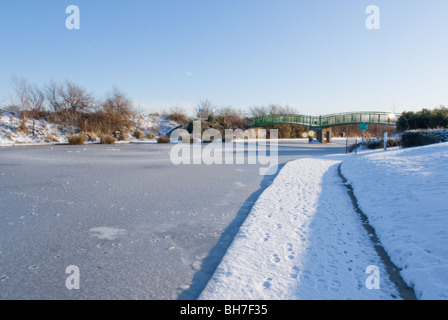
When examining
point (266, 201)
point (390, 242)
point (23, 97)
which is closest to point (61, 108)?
point (23, 97)

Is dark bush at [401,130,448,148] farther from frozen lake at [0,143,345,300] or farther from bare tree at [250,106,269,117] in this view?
bare tree at [250,106,269,117]

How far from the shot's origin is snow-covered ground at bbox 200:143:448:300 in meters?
2.64

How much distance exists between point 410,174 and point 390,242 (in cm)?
381

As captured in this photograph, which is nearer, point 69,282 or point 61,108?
point 69,282

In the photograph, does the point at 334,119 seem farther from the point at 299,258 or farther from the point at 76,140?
the point at 299,258

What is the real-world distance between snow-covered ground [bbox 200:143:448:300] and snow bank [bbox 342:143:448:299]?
0.01 meters

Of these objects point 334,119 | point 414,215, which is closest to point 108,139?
point 414,215

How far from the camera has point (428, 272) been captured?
9.44 ft

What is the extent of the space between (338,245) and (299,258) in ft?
2.50

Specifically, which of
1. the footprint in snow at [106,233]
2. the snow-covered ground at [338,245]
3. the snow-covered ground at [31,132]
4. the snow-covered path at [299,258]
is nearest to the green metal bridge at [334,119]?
the snow-covered ground at [31,132]

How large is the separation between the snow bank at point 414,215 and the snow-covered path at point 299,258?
286mm

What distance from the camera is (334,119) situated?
34.5 metres

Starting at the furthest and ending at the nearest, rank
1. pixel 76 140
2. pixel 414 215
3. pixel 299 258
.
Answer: pixel 76 140 < pixel 414 215 < pixel 299 258
